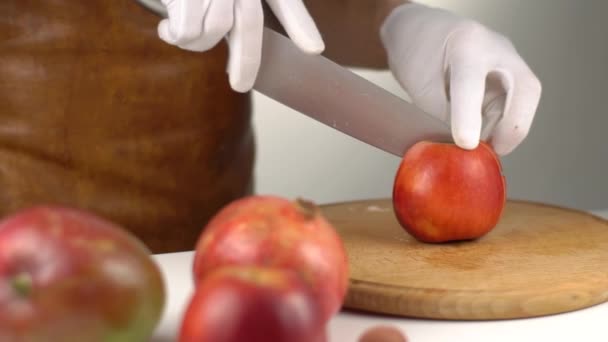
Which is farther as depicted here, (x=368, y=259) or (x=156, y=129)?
(x=156, y=129)

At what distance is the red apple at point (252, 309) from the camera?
1.66 feet

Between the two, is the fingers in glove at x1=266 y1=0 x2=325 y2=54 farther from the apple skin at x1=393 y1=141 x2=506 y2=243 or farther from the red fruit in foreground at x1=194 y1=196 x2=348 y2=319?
the red fruit in foreground at x1=194 y1=196 x2=348 y2=319

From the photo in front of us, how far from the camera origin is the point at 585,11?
6.33ft

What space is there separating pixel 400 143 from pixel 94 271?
562 millimetres

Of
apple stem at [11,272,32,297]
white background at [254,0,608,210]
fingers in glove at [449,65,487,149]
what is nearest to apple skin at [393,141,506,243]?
fingers in glove at [449,65,487,149]

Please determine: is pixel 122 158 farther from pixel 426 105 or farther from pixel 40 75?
pixel 426 105

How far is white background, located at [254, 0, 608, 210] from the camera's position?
1.95 m

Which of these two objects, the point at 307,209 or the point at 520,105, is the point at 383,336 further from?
the point at 520,105

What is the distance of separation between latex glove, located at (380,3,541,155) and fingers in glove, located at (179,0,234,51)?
0.28 m

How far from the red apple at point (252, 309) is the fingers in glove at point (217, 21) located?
46 centimetres

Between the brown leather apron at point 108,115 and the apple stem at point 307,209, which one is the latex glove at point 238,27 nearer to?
the brown leather apron at point 108,115

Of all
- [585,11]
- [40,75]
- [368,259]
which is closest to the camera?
[368,259]

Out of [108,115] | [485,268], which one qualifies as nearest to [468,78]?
[485,268]

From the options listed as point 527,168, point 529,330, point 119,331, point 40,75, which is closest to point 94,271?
point 119,331
